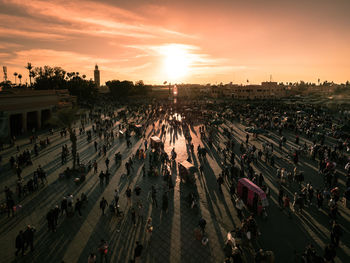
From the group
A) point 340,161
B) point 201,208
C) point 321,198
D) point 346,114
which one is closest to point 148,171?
point 201,208

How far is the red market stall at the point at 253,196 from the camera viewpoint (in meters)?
10.0

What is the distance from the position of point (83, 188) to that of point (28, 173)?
5.70 meters

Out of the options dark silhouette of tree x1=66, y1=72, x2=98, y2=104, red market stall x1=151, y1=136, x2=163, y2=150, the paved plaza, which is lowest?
the paved plaza

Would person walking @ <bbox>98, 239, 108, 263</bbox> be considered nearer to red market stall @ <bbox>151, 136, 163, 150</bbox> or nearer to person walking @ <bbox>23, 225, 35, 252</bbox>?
person walking @ <bbox>23, 225, 35, 252</bbox>

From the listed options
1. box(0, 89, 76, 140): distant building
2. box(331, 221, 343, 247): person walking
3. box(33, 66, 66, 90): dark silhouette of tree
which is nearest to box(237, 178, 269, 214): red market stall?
box(331, 221, 343, 247): person walking

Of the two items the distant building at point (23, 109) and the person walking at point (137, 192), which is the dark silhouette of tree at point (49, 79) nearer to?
the distant building at point (23, 109)

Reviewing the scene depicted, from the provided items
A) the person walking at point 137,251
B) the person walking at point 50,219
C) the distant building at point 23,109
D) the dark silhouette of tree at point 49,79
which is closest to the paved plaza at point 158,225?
the person walking at point 50,219

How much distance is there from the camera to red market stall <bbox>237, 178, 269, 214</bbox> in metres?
10.0

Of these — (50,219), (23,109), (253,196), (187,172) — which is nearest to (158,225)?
(187,172)

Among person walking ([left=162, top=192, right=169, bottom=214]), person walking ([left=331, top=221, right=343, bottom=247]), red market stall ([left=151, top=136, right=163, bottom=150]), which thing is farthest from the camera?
red market stall ([left=151, top=136, right=163, bottom=150])

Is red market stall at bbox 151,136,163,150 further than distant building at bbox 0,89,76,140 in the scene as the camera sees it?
No

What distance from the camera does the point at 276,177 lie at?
569 inches

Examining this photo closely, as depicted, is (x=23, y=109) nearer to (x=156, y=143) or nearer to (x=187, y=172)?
(x=156, y=143)

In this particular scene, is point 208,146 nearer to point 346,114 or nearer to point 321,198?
point 321,198
